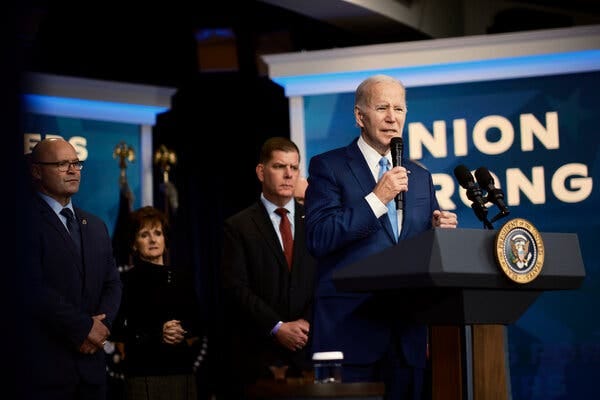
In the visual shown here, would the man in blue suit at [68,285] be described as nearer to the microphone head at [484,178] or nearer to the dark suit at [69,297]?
the dark suit at [69,297]

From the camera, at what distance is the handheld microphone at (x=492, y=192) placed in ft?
9.29

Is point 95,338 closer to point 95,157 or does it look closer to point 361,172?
point 361,172

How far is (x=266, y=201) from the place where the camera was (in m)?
4.44

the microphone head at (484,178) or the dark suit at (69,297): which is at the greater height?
the microphone head at (484,178)

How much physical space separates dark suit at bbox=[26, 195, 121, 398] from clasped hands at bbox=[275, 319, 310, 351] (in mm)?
707

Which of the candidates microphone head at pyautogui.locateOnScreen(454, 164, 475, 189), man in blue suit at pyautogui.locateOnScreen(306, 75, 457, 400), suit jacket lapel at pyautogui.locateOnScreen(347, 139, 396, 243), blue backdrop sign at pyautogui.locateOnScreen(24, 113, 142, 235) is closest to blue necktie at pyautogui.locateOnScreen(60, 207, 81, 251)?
man in blue suit at pyautogui.locateOnScreen(306, 75, 457, 400)

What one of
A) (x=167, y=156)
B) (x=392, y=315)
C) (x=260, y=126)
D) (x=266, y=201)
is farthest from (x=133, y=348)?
(x=260, y=126)

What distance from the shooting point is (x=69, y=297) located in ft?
11.8

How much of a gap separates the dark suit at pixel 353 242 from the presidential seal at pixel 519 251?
39cm

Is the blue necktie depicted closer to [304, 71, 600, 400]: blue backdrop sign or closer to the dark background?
[304, 71, 600, 400]: blue backdrop sign

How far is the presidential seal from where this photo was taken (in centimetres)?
250

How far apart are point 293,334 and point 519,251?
167 centimetres

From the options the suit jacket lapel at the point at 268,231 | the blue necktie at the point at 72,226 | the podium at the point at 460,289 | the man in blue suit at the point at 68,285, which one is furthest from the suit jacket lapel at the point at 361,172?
the suit jacket lapel at the point at 268,231

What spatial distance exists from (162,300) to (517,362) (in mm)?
2517
